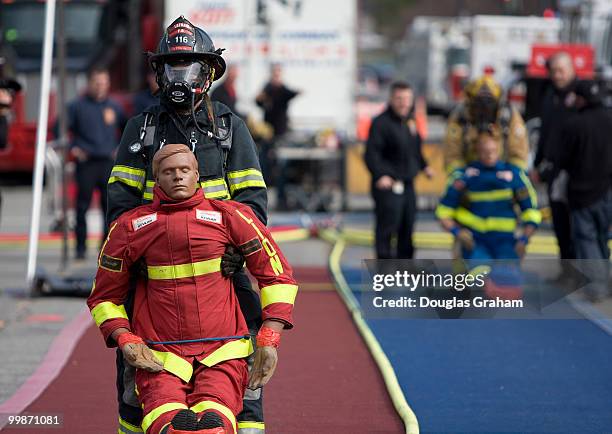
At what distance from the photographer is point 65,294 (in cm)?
1080

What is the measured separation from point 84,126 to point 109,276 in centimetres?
810

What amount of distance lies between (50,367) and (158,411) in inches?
140

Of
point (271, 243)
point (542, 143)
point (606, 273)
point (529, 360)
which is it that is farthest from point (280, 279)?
point (542, 143)

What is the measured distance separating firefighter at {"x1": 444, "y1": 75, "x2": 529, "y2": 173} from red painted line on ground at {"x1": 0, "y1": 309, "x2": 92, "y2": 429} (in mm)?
3296

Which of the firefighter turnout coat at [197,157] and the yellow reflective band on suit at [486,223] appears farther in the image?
the yellow reflective band on suit at [486,223]

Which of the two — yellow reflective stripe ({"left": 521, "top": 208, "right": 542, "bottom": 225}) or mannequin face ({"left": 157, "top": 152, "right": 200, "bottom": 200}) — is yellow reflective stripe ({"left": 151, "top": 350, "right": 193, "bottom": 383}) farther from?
yellow reflective stripe ({"left": 521, "top": 208, "right": 542, "bottom": 225})

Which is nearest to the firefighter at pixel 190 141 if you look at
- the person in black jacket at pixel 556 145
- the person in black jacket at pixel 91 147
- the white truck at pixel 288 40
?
the person in black jacket at pixel 556 145

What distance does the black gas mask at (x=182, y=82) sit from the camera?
523 centimetres

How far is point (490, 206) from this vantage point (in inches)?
393

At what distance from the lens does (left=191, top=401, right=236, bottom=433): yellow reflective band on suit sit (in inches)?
187

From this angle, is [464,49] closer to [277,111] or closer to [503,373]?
[277,111]

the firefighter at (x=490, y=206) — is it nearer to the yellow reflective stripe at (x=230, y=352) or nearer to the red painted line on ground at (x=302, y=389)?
the red painted line on ground at (x=302, y=389)

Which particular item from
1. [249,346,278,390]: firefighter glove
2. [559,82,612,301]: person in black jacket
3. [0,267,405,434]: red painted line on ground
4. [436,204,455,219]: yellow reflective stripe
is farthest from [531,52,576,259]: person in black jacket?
[249,346,278,390]: firefighter glove

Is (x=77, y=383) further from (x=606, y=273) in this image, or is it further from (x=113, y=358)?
(x=606, y=273)
